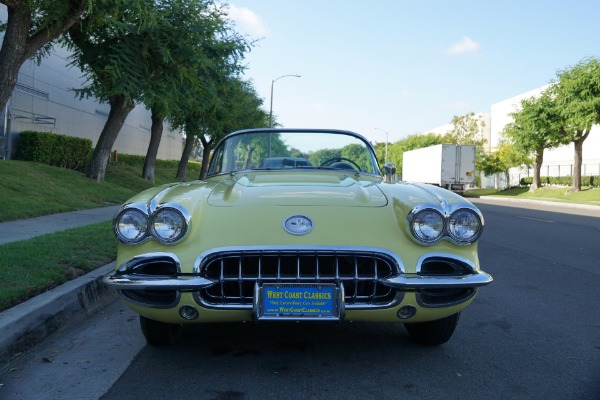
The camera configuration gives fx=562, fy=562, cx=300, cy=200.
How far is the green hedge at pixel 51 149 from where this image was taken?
20.0 m

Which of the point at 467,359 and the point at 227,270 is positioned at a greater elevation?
the point at 227,270

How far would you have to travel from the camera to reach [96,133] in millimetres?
29875

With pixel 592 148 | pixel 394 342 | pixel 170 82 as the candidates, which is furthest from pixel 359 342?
pixel 592 148

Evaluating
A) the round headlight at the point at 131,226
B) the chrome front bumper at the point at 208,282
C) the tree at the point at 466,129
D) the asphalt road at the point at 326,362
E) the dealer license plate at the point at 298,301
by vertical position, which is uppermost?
the tree at the point at 466,129

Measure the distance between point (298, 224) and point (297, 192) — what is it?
464 mm

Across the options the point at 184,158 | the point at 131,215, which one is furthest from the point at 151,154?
the point at 131,215

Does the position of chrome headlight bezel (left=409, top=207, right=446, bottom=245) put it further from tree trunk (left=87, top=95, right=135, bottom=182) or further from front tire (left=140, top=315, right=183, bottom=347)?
tree trunk (left=87, top=95, right=135, bottom=182)

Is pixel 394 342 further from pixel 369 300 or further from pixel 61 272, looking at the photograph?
pixel 61 272

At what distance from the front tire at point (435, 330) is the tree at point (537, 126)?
33525 mm

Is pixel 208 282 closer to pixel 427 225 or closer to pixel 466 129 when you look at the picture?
pixel 427 225

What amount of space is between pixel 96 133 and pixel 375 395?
2960cm

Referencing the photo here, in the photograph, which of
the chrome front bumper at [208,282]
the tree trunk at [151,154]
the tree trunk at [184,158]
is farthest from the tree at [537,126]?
the chrome front bumper at [208,282]

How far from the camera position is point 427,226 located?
319 cm

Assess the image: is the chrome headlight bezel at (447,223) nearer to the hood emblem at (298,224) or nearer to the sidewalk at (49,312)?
the hood emblem at (298,224)
